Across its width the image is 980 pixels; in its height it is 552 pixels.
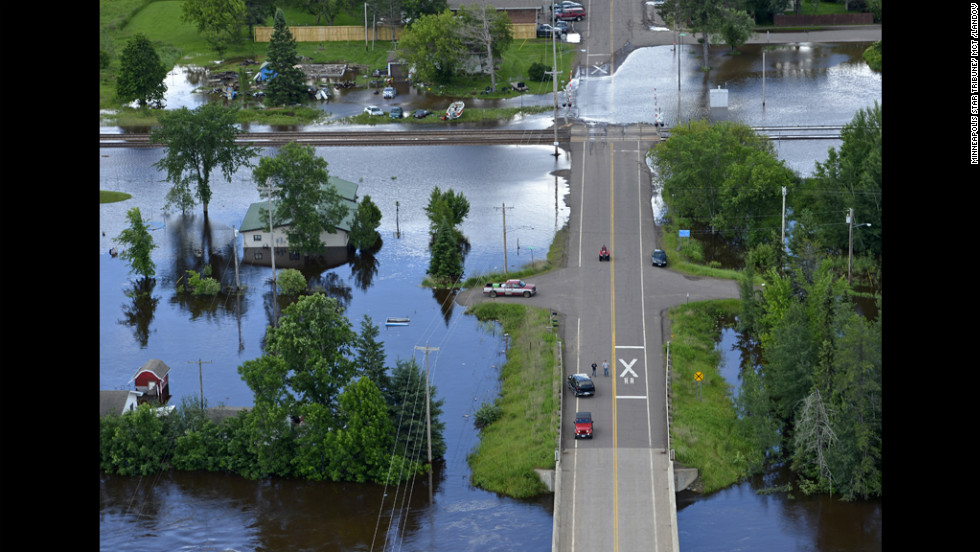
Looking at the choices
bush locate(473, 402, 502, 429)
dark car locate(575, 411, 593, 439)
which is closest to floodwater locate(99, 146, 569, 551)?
bush locate(473, 402, 502, 429)

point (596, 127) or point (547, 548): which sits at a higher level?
point (596, 127)

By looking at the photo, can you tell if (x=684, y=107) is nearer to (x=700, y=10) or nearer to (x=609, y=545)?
(x=700, y=10)

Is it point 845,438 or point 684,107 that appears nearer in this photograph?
point 845,438

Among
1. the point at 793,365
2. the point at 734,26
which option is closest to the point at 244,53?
the point at 734,26

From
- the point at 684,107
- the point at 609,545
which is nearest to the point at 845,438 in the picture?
the point at 609,545

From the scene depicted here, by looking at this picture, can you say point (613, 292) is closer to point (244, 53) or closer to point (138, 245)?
point (138, 245)

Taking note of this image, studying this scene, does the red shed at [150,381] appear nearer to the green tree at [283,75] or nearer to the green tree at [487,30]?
the green tree at [283,75]
